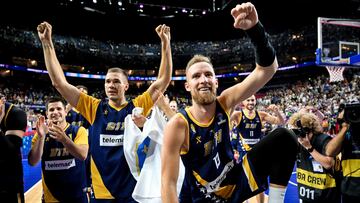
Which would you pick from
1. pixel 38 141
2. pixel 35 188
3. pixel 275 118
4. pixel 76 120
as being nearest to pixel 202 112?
pixel 38 141

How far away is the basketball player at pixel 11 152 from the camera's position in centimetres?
235

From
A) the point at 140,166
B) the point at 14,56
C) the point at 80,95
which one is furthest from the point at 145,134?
the point at 14,56

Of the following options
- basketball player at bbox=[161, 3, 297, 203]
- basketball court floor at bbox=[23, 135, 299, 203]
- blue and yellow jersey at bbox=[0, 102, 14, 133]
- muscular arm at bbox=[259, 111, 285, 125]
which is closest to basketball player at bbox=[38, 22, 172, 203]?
blue and yellow jersey at bbox=[0, 102, 14, 133]

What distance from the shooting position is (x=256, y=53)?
2.30 metres

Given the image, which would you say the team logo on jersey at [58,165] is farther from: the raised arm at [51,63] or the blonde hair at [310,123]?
the blonde hair at [310,123]

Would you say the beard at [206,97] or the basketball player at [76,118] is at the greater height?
the beard at [206,97]

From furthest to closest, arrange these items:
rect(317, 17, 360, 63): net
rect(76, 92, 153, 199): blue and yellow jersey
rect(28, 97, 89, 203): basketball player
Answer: rect(317, 17, 360, 63): net, rect(28, 97, 89, 203): basketball player, rect(76, 92, 153, 199): blue and yellow jersey

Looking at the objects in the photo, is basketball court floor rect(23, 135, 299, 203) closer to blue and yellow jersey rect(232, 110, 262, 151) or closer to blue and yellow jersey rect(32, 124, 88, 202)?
blue and yellow jersey rect(232, 110, 262, 151)

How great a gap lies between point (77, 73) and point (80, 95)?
32493 millimetres

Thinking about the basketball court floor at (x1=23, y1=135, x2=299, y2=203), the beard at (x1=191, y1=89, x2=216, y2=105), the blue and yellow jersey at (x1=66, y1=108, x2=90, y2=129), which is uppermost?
the beard at (x1=191, y1=89, x2=216, y2=105)

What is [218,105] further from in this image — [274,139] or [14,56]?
[14,56]

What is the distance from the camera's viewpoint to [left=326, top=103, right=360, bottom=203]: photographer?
9.76ft

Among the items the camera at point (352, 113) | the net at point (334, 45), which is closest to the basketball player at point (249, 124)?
the camera at point (352, 113)

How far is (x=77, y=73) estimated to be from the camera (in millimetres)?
33625
